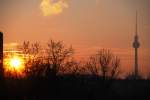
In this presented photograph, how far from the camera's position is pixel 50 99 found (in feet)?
120

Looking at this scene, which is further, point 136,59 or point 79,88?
point 136,59

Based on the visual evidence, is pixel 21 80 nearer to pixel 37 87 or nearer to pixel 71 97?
pixel 37 87

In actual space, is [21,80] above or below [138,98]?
above

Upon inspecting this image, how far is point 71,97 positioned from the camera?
139 ft

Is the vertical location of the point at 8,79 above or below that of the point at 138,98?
above

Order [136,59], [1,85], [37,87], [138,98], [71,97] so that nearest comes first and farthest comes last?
1. [1,85]
2. [37,87]
3. [71,97]
4. [138,98]
5. [136,59]

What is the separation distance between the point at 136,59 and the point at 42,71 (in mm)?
119552

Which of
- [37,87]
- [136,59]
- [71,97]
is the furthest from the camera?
[136,59]

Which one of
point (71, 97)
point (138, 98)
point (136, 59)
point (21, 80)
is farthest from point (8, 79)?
point (136, 59)

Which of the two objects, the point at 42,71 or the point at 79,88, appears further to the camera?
the point at 79,88

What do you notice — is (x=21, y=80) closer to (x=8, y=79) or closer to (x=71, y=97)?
(x=8, y=79)

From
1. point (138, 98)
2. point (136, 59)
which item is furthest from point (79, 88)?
point (136, 59)

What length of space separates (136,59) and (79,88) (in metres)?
113

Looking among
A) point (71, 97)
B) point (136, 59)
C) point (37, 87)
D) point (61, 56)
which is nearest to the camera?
point (37, 87)
